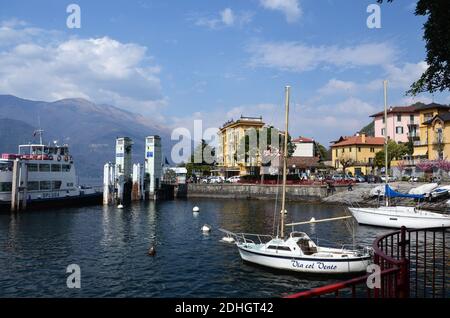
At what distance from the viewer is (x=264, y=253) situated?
27500 millimetres

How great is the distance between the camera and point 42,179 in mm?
69438

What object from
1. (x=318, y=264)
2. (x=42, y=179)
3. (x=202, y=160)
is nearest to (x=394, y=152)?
(x=202, y=160)

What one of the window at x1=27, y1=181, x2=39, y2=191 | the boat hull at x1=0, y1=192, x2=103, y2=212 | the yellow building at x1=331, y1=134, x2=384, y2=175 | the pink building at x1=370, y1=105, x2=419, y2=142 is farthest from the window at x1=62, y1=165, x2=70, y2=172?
the pink building at x1=370, y1=105, x2=419, y2=142

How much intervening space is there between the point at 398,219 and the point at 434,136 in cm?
4713

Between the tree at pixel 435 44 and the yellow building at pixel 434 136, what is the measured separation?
7269 centimetres

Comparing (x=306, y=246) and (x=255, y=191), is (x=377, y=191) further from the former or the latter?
(x=306, y=246)

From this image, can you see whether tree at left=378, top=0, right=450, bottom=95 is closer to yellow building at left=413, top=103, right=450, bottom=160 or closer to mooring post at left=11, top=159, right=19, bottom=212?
mooring post at left=11, top=159, right=19, bottom=212

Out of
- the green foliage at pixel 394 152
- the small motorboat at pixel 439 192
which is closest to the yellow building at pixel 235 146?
the green foliage at pixel 394 152

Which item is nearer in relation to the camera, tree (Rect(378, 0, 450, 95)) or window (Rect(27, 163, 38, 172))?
tree (Rect(378, 0, 450, 95))

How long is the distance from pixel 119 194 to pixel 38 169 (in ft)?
59.9

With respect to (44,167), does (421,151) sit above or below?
above

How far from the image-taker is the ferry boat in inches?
2482

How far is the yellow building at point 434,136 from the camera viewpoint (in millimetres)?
81125
